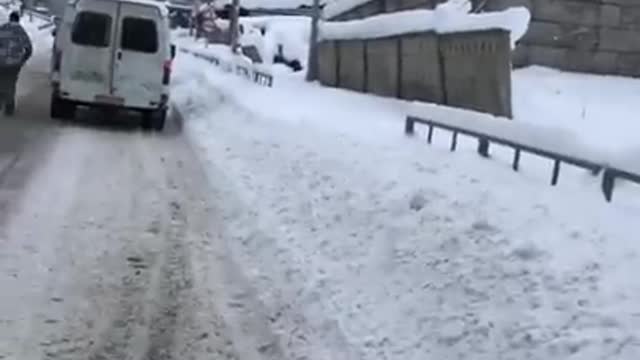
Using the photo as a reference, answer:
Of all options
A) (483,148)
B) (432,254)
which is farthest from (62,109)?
(432,254)

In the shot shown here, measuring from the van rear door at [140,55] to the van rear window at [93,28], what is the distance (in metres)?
0.21

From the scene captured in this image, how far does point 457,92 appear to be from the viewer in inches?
830

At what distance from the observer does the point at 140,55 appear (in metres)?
19.7

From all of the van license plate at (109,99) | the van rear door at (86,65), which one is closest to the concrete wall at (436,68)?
the van license plate at (109,99)

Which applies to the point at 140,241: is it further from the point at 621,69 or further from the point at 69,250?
the point at 621,69

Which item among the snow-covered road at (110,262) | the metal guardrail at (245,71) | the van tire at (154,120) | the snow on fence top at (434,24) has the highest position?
the snow on fence top at (434,24)

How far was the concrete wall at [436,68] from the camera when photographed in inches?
749

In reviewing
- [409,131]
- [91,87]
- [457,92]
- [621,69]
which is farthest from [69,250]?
[621,69]

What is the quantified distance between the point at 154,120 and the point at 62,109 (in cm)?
162

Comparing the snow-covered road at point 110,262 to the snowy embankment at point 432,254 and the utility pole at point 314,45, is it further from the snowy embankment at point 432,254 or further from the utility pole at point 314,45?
the utility pole at point 314,45

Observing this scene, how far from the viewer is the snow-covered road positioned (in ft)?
22.6

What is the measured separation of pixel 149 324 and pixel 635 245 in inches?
122

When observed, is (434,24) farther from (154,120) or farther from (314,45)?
(314,45)

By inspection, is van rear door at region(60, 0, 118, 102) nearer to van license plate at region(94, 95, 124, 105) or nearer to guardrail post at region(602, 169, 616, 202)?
van license plate at region(94, 95, 124, 105)
